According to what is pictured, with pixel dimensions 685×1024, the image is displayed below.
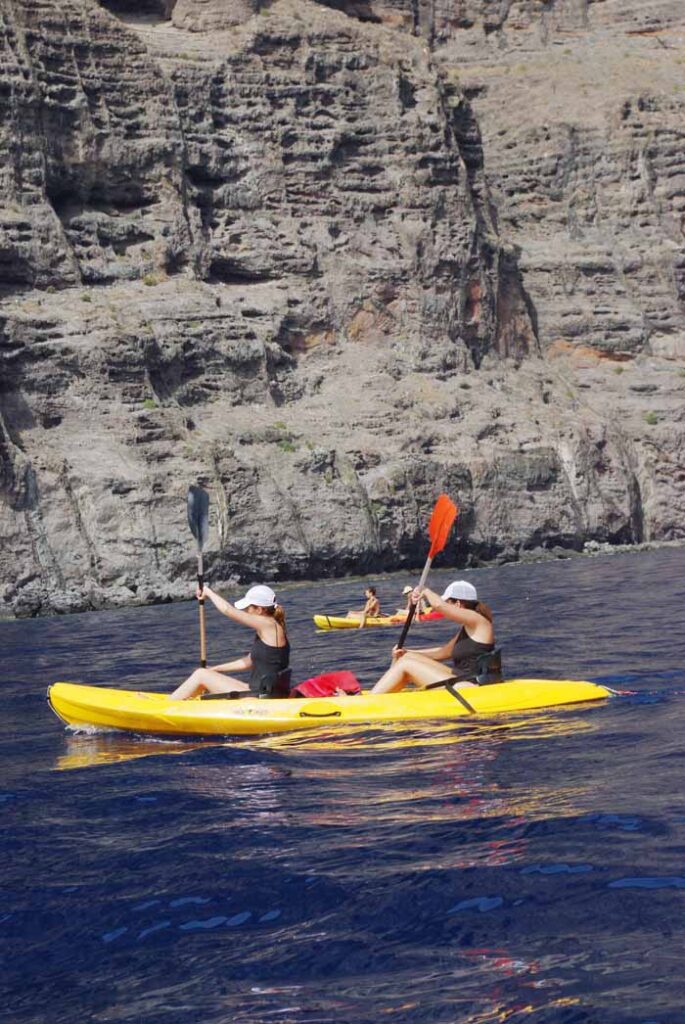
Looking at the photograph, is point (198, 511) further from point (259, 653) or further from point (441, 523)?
point (259, 653)

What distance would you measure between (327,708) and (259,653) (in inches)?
38.5

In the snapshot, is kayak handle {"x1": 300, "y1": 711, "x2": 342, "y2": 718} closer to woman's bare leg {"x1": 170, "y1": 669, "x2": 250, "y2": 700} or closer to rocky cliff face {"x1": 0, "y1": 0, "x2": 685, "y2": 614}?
woman's bare leg {"x1": 170, "y1": 669, "x2": 250, "y2": 700}

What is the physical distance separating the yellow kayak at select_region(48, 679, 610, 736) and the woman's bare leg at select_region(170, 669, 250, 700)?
0.21 m

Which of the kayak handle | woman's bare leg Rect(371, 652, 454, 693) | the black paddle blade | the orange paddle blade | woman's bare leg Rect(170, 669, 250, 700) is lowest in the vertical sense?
woman's bare leg Rect(170, 669, 250, 700)

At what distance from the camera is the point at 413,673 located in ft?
46.5

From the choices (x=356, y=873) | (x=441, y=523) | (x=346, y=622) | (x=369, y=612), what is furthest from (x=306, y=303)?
(x=356, y=873)

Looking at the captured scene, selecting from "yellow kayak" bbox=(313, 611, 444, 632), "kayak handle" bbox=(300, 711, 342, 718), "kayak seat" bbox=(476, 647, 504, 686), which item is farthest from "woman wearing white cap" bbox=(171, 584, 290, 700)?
"yellow kayak" bbox=(313, 611, 444, 632)

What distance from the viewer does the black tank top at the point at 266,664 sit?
1416cm

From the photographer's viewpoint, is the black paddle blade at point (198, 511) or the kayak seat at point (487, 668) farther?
the black paddle blade at point (198, 511)

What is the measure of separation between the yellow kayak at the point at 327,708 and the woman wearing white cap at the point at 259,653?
10.9 inches

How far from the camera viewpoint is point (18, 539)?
127ft

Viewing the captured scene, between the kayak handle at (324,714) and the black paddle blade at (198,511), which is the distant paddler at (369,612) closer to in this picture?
the black paddle blade at (198,511)

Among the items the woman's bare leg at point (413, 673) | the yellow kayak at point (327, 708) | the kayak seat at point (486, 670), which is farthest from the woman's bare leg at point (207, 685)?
the kayak seat at point (486, 670)

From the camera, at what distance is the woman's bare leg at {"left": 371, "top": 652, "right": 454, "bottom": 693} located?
1416 cm
